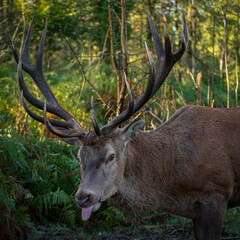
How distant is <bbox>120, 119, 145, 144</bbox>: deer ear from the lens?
12.7 feet

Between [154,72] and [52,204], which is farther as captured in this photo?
[52,204]

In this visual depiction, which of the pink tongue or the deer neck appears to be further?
the deer neck

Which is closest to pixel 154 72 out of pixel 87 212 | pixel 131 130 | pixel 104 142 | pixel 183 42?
pixel 183 42

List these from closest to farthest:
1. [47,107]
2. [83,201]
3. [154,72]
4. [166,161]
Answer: [83,201]
[154,72]
[166,161]
[47,107]

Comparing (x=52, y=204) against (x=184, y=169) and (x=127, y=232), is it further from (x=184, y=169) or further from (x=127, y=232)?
(x=184, y=169)

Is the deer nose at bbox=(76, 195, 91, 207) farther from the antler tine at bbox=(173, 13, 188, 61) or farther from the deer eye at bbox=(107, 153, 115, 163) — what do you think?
the antler tine at bbox=(173, 13, 188, 61)

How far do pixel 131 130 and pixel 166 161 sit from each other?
0.54 meters

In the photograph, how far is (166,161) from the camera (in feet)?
13.1

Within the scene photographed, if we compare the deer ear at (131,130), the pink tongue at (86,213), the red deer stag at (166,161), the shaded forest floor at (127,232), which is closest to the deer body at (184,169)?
the red deer stag at (166,161)

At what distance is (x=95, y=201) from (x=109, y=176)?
0.32 metres

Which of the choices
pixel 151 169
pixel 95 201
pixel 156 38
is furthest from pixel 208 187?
pixel 156 38

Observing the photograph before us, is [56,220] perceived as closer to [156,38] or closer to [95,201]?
[95,201]

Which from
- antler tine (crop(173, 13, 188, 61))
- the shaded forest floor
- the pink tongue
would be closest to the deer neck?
the pink tongue

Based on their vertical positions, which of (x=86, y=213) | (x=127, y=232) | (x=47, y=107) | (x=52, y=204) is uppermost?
(x=47, y=107)
